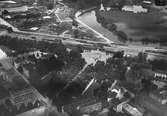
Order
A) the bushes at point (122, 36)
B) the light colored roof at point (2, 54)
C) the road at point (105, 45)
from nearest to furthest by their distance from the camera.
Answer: the light colored roof at point (2, 54), the road at point (105, 45), the bushes at point (122, 36)

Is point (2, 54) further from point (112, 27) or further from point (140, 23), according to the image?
point (140, 23)

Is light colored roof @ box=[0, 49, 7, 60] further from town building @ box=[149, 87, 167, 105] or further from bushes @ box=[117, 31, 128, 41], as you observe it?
town building @ box=[149, 87, 167, 105]

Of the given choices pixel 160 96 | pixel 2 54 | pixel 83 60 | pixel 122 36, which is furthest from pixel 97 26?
pixel 160 96

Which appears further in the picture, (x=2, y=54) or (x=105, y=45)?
(x=105, y=45)

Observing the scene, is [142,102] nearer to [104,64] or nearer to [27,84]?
[104,64]

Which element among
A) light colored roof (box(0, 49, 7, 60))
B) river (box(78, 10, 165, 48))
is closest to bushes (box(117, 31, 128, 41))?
river (box(78, 10, 165, 48))

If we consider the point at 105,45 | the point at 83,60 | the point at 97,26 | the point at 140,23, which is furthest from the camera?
the point at 97,26

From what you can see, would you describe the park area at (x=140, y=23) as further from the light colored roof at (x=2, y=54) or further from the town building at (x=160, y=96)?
the light colored roof at (x=2, y=54)

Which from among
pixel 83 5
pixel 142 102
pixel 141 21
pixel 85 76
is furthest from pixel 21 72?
pixel 83 5

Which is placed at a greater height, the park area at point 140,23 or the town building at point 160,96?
the park area at point 140,23

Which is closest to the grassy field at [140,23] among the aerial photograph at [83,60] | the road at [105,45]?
the aerial photograph at [83,60]
